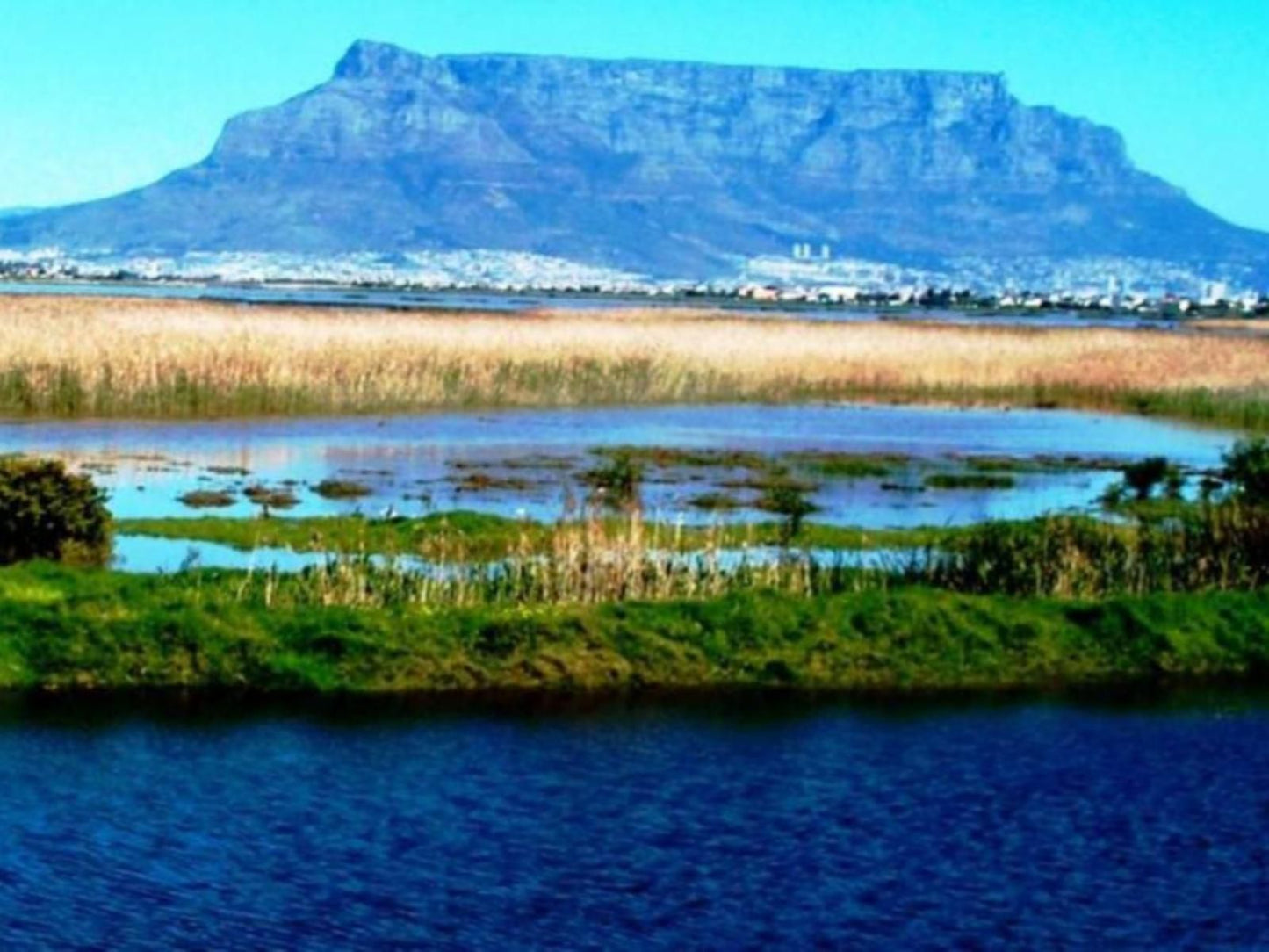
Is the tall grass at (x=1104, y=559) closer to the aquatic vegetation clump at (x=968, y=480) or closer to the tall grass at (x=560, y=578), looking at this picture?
the tall grass at (x=560, y=578)

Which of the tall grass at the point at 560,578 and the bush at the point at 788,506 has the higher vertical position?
the bush at the point at 788,506

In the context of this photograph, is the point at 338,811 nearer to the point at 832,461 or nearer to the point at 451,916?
the point at 451,916

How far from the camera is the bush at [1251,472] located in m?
22.9

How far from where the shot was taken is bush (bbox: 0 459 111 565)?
21.0m

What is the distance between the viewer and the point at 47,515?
2138 centimetres

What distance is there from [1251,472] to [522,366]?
2506cm

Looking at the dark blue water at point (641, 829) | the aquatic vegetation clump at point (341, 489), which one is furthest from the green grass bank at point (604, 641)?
the aquatic vegetation clump at point (341, 489)

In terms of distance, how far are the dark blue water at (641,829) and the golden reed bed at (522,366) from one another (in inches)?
914

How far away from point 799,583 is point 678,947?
7936mm

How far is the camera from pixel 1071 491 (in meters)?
31.5

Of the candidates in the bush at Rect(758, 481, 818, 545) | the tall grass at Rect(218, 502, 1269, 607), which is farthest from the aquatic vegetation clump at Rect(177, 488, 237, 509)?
the bush at Rect(758, 481, 818, 545)

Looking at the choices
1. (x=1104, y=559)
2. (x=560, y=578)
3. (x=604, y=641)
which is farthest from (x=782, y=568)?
(x=1104, y=559)

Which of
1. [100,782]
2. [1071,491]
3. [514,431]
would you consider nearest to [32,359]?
[514,431]

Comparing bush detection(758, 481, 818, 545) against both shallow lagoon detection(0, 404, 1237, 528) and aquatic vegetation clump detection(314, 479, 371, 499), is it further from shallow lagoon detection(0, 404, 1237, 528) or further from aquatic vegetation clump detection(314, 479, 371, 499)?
aquatic vegetation clump detection(314, 479, 371, 499)
